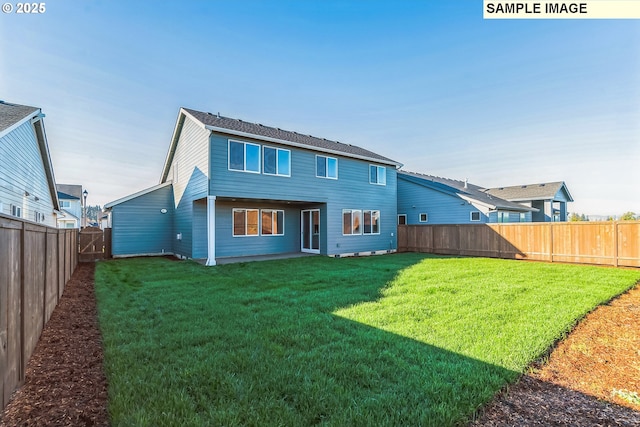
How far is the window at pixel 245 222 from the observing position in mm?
13488

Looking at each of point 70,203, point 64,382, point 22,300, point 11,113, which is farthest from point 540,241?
point 70,203

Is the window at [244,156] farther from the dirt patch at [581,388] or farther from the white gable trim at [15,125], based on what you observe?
the dirt patch at [581,388]

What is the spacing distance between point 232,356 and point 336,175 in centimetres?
1212

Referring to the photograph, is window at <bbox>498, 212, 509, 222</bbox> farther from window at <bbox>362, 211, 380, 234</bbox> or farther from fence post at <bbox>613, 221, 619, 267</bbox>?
window at <bbox>362, 211, 380, 234</bbox>

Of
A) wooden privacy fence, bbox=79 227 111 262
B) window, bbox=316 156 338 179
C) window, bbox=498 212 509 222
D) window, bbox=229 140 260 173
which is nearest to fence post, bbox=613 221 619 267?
window, bbox=498 212 509 222

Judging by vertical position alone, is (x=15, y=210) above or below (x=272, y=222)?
above

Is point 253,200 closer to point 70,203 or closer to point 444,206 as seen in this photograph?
point 444,206

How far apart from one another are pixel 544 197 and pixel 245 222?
24.2 m

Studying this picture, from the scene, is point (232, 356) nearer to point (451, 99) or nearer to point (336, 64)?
point (336, 64)

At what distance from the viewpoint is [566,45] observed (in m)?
9.81

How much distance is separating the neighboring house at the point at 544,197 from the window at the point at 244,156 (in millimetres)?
23273

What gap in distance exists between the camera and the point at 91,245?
13477mm

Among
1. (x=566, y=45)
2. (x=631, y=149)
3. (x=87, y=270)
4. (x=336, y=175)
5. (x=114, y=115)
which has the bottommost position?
(x=87, y=270)

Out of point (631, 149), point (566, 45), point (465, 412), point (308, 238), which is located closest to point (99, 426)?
point (465, 412)
